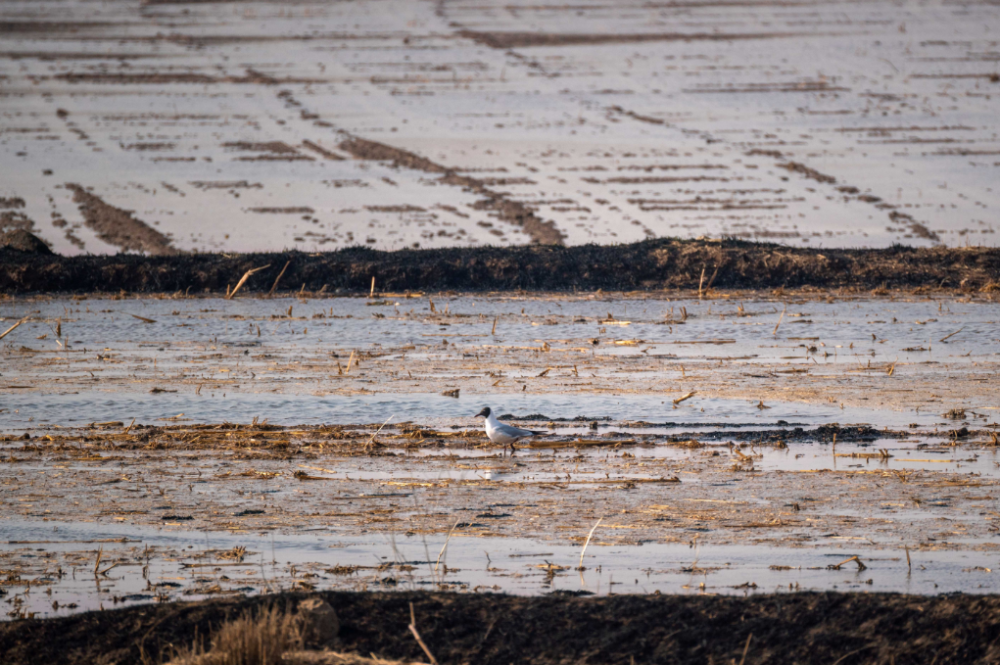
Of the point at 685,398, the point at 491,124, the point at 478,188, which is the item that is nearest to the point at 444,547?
the point at 685,398

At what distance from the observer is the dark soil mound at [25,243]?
2177cm

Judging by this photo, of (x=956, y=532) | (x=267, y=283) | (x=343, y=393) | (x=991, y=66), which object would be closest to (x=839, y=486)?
(x=956, y=532)

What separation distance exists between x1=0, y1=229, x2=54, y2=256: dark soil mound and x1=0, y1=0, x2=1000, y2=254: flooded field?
5.14ft

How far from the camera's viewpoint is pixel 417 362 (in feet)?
46.7

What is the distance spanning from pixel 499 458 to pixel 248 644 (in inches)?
187

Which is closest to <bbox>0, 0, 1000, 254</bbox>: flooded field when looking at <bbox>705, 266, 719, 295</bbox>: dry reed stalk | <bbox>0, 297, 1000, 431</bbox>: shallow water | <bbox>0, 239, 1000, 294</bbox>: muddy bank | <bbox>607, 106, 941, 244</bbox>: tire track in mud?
<bbox>607, 106, 941, 244</bbox>: tire track in mud

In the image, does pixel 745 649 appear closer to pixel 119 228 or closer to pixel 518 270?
pixel 518 270

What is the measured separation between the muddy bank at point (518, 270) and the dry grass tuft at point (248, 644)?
50.3 feet

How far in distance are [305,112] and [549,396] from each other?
3034cm

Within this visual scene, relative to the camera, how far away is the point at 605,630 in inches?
226

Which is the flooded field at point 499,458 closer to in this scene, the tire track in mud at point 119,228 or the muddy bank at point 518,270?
the muddy bank at point 518,270

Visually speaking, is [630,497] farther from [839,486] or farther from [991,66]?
[991,66]

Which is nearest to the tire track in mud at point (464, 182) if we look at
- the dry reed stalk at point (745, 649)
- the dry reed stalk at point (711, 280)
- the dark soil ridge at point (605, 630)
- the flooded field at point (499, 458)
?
the dry reed stalk at point (711, 280)

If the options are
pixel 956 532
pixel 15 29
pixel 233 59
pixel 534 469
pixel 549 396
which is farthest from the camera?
pixel 15 29
